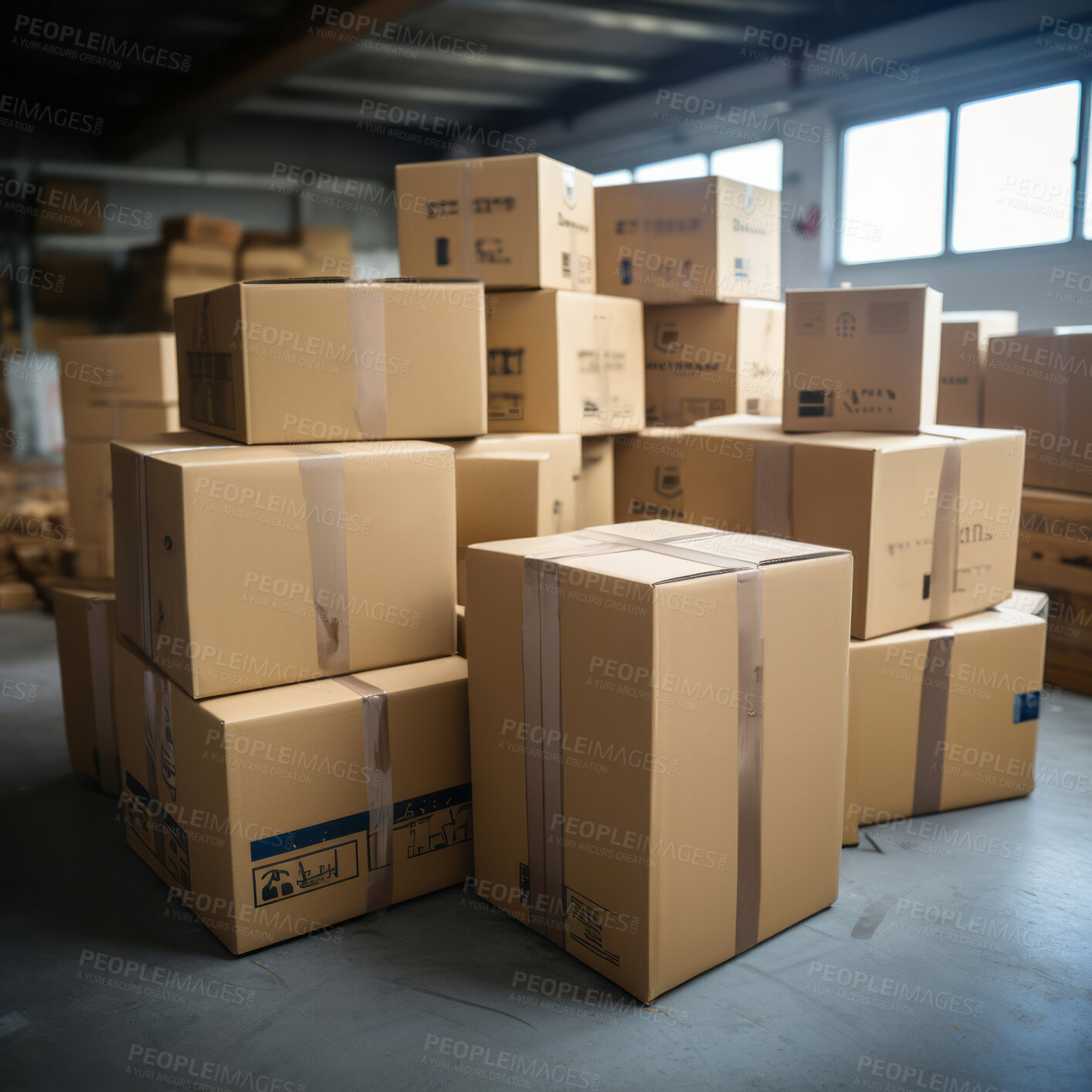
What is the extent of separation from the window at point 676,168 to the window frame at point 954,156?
105 cm

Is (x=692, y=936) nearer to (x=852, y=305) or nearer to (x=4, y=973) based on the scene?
(x=4, y=973)

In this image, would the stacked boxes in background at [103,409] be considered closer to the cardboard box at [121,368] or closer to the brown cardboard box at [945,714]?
the cardboard box at [121,368]

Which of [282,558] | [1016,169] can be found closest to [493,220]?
[282,558]

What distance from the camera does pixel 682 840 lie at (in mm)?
1470

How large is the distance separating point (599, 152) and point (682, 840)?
5423 millimetres

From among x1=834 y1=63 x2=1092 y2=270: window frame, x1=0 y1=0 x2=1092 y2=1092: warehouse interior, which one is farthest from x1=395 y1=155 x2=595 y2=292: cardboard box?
x1=834 y1=63 x2=1092 y2=270: window frame

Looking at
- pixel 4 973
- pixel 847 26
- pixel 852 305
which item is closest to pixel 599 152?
pixel 847 26

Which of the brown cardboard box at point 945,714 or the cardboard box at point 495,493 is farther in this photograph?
the cardboard box at point 495,493

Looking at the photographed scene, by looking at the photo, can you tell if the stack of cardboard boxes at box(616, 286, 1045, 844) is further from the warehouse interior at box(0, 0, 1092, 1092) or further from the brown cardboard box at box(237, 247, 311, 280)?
the brown cardboard box at box(237, 247, 311, 280)

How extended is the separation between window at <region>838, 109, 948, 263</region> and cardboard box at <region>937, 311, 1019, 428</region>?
1.05 metres

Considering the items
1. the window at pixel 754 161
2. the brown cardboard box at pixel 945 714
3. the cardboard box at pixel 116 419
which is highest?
the window at pixel 754 161

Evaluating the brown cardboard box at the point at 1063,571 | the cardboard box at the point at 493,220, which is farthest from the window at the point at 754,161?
the cardboard box at the point at 493,220

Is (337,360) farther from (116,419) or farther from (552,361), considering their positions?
(116,419)

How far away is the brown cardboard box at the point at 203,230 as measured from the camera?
581 centimetres
